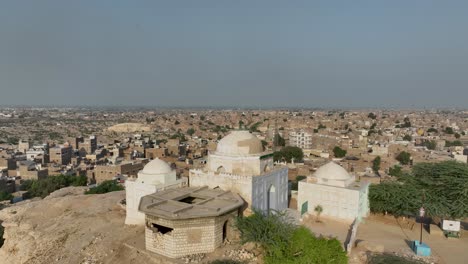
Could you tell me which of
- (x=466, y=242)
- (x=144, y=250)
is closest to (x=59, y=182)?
(x=144, y=250)

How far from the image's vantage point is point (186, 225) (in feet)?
43.2

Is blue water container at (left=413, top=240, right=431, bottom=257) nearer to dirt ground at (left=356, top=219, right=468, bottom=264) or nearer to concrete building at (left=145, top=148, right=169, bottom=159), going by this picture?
dirt ground at (left=356, top=219, right=468, bottom=264)

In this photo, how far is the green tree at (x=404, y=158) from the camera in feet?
160

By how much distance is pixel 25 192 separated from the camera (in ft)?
120

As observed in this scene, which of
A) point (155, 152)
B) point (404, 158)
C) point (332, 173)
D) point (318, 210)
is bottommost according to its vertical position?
point (155, 152)

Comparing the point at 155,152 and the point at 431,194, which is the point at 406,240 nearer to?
the point at 431,194

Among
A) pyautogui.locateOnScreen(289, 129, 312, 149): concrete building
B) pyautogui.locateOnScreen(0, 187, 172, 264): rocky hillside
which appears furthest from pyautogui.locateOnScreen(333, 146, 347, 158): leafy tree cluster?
pyautogui.locateOnScreen(0, 187, 172, 264): rocky hillside

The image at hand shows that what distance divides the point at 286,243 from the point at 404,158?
41.7m

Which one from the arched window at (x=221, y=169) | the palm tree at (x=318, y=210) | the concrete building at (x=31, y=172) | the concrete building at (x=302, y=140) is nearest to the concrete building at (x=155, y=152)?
the concrete building at (x=31, y=172)

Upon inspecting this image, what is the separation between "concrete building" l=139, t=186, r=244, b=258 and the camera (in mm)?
13109

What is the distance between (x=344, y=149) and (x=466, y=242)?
4267 cm

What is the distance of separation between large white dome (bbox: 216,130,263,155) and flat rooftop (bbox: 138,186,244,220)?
6.32 ft

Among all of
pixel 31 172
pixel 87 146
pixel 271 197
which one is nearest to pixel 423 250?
pixel 271 197

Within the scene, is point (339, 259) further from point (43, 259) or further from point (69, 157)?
point (69, 157)
